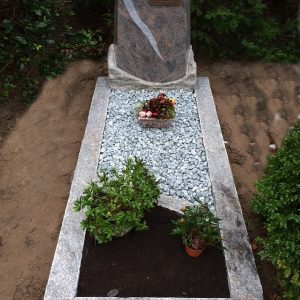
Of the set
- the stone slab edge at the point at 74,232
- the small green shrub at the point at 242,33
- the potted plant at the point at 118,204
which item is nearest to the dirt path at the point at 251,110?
the small green shrub at the point at 242,33

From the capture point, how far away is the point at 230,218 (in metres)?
3.94

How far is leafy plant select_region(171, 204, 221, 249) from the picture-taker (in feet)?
11.4

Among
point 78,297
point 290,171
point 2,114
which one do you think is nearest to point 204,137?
point 290,171

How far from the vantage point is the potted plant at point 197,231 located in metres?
3.47

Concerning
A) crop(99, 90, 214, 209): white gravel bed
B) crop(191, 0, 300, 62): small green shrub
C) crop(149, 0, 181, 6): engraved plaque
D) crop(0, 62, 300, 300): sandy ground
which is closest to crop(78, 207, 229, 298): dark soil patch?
crop(0, 62, 300, 300): sandy ground

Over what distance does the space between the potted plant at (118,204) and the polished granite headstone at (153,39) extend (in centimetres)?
277

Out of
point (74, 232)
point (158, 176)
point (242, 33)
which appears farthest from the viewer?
point (242, 33)

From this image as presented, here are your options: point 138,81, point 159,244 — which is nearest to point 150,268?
point 159,244

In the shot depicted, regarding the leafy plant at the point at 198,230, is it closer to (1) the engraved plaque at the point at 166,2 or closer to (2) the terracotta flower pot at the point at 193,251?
(2) the terracotta flower pot at the point at 193,251

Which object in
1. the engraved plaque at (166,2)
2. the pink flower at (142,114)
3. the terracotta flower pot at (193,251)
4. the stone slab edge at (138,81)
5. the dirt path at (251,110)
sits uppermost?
the engraved plaque at (166,2)

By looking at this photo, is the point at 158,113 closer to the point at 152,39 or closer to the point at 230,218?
the point at 152,39

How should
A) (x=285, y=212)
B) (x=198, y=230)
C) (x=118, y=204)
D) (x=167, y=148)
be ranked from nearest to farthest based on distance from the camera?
1. (x=285, y=212)
2. (x=198, y=230)
3. (x=118, y=204)
4. (x=167, y=148)

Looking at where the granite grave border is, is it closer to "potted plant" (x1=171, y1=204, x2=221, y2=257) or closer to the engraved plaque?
"potted plant" (x1=171, y1=204, x2=221, y2=257)

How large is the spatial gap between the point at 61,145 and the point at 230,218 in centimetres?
262
